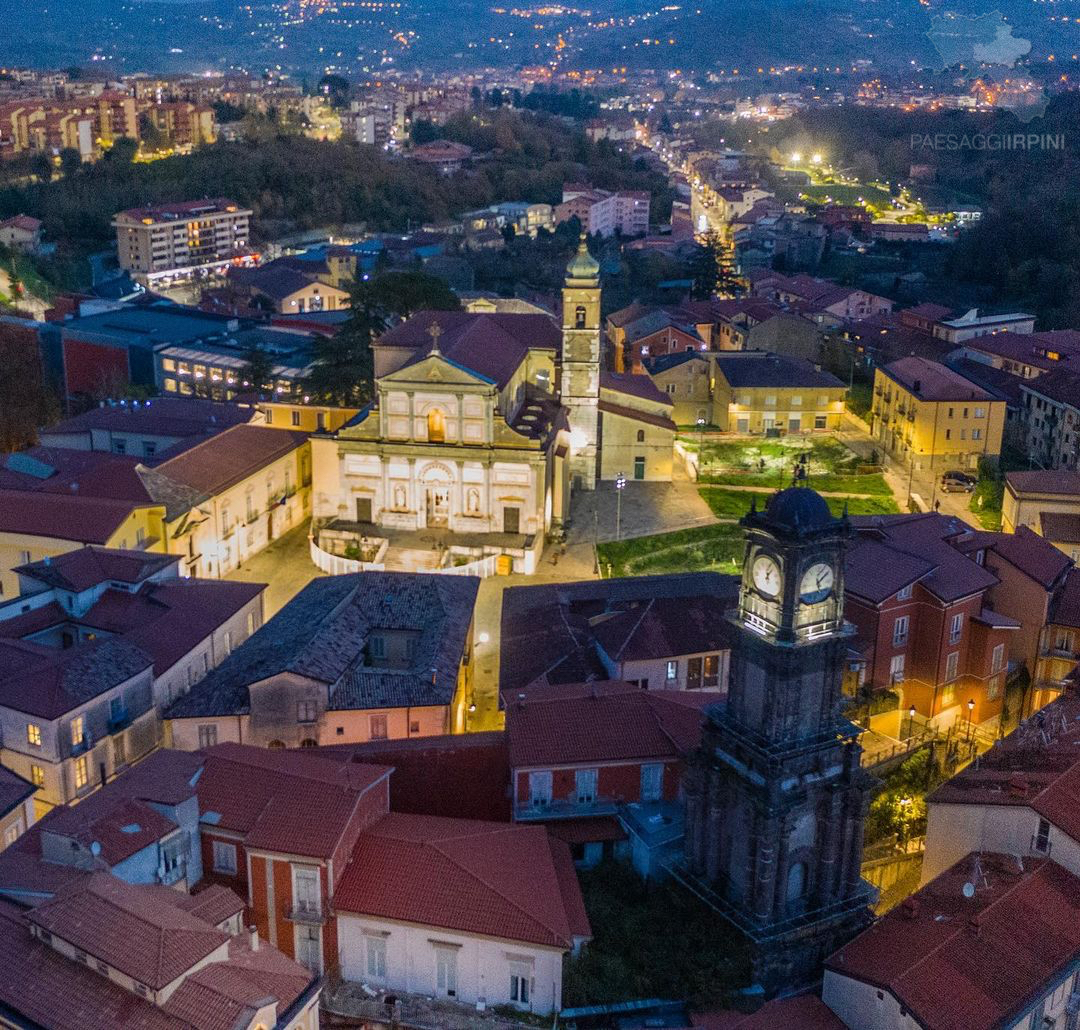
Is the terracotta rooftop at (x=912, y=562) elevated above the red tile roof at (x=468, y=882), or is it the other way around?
the terracotta rooftop at (x=912, y=562)

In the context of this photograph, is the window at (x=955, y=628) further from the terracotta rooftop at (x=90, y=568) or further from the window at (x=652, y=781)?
the terracotta rooftop at (x=90, y=568)

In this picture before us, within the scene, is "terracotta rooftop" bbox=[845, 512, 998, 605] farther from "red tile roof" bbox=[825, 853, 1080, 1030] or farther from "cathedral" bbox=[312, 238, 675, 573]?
"cathedral" bbox=[312, 238, 675, 573]

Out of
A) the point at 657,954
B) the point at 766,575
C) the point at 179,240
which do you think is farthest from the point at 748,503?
the point at 179,240

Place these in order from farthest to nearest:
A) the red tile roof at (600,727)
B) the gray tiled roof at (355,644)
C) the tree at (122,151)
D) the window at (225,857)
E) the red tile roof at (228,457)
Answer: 1. the tree at (122,151)
2. the red tile roof at (228,457)
3. the gray tiled roof at (355,644)
4. the red tile roof at (600,727)
5. the window at (225,857)

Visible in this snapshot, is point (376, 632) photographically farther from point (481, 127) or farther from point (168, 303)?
point (481, 127)

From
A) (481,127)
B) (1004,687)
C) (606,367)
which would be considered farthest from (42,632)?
→ (481,127)

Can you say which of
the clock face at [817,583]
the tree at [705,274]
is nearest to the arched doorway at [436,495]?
the clock face at [817,583]
